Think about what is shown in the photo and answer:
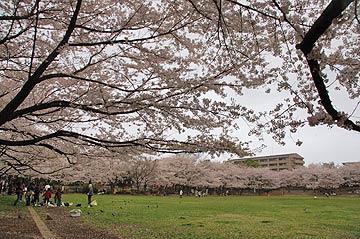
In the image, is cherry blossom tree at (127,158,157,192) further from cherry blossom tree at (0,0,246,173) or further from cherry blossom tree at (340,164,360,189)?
cherry blossom tree at (0,0,246,173)

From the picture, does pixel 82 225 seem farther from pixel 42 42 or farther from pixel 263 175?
pixel 263 175

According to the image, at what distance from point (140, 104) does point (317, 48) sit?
2.96m

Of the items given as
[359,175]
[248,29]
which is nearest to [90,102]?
[248,29]

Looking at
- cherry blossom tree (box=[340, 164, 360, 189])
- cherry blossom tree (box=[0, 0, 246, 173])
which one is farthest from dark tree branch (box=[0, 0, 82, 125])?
cherry blossom tree (box=[340, 164, 360, 189])

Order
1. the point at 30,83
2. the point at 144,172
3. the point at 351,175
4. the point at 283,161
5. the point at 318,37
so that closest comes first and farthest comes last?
the point at 318,37, the point at 30,83, the point at 144,172, the point at 351,175, the point at 283,161

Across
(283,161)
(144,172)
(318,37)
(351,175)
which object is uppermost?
(283,161)

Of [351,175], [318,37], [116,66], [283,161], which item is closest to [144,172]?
[351,175]

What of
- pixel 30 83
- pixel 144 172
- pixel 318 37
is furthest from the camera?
pixel 144 172

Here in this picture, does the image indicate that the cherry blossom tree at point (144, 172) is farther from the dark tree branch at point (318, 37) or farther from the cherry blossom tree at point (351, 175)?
the dark tree branch at point (318, 37)

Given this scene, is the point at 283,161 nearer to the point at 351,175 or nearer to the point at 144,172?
the point at 351,175

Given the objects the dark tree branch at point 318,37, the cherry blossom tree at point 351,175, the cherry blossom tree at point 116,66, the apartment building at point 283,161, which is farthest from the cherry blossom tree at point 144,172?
the apartment building at point 283,161

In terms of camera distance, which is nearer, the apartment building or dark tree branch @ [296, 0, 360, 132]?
dark tree branch @ [296, 0, 360, 132]

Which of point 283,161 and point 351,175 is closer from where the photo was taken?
point 351,175

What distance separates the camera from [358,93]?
3.34m
